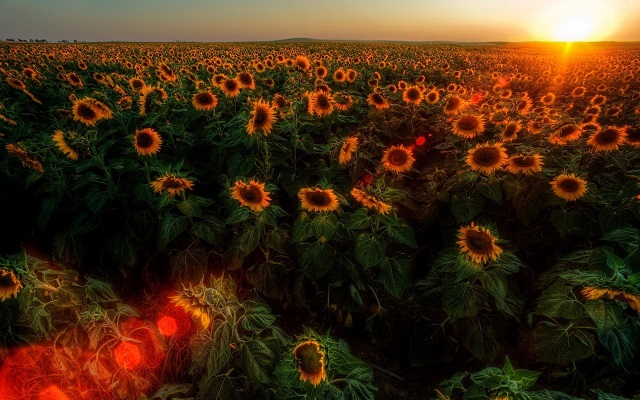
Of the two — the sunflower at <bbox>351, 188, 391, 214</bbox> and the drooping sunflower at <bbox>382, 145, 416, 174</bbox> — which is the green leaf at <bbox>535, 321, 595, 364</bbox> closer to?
the sunflower at <bbox>351, 188, 391, 214</bbox>

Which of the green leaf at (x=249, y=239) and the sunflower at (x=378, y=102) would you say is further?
the sunflower at (x=378, y=102)

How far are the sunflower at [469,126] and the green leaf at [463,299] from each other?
1.97 metres

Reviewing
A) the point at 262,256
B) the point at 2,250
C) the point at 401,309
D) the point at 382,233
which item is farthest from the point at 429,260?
the point at 2,250

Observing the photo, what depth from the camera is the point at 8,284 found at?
1896 millimetres

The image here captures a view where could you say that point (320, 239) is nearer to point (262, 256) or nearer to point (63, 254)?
point (262, 256)

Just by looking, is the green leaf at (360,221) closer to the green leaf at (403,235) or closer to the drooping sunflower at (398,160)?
the green leaf at (403,235)

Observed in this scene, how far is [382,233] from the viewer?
2664mm

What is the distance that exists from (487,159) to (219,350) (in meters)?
2.75

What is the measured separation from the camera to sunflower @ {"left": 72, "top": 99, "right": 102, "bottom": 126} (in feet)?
11.3

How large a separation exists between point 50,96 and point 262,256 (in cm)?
613

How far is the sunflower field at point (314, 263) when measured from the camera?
1953mm

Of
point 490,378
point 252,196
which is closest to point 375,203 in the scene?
point 252,196

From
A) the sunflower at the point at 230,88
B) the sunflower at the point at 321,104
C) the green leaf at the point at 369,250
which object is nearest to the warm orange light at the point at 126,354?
the green leaf at the point at 369,250

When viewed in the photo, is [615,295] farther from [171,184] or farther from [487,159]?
[171,184]
